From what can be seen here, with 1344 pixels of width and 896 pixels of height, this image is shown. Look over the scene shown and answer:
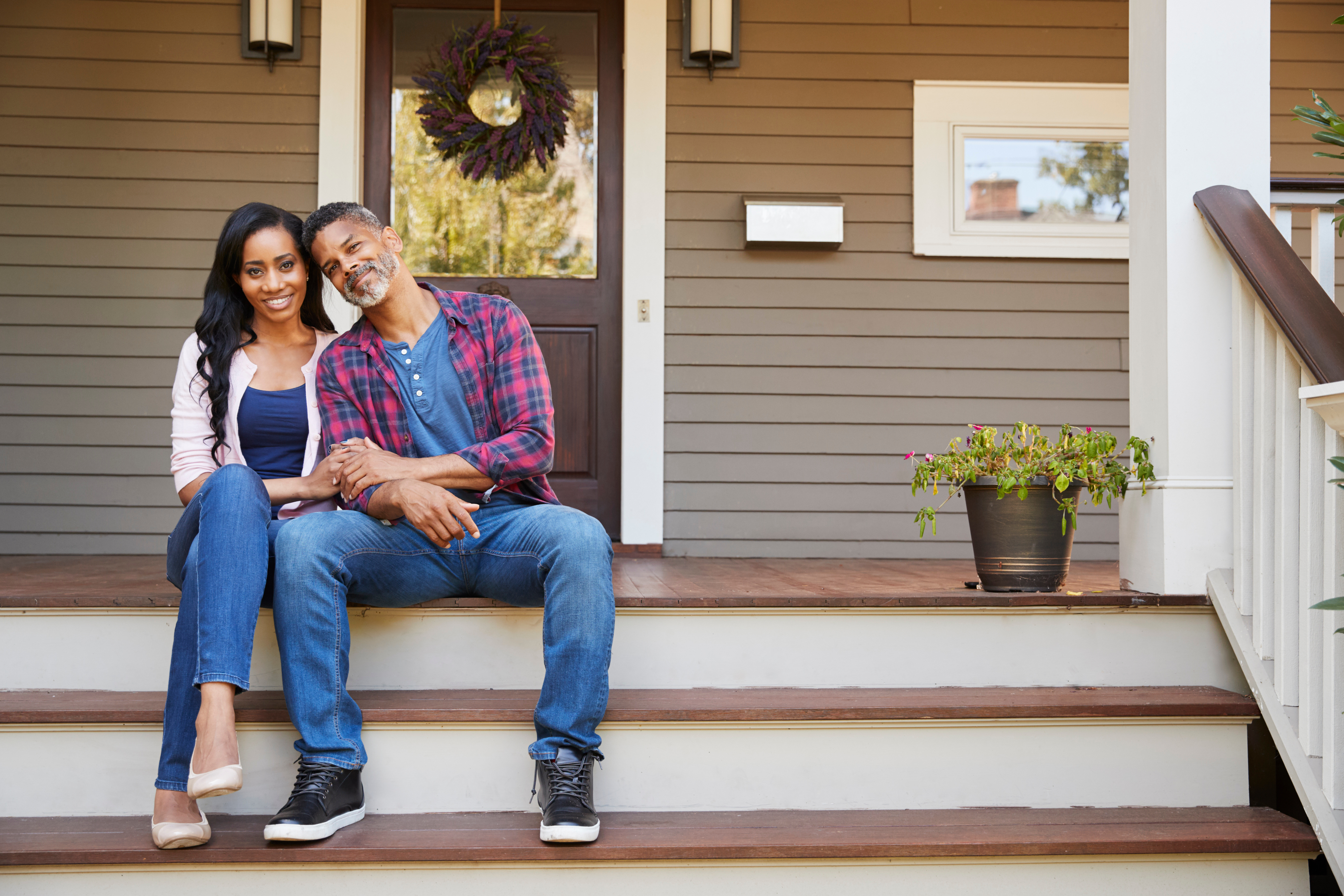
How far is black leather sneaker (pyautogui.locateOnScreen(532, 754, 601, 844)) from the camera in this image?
167cm

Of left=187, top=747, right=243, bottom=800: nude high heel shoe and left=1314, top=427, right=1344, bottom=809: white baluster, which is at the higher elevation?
left=1314, top=427, right=1344, bottom=809: white baluster

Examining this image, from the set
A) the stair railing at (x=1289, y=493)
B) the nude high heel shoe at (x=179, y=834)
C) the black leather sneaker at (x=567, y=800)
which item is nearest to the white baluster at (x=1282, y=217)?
the stair railing at (x=1289, y=493)

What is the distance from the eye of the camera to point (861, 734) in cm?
193

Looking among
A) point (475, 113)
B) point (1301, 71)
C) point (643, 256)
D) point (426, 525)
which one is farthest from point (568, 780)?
point (1301, 71)

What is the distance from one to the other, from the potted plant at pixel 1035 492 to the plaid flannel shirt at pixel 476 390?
0.91m

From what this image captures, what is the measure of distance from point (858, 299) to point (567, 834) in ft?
8.22

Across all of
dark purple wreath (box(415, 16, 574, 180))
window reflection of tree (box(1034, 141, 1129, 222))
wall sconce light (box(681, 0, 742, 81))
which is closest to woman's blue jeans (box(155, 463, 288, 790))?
dark purple wreath (box(415, 16, 574, 180))

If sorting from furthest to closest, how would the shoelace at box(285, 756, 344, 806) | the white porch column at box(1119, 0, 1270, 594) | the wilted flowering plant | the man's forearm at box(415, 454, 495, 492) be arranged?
the wilted flowering plant, the white porch column at box(1119, 0, 1270, 594), the man's forearm at box(415, 454, 495, 492), the shoelace at box(285, 756, 344, 806)

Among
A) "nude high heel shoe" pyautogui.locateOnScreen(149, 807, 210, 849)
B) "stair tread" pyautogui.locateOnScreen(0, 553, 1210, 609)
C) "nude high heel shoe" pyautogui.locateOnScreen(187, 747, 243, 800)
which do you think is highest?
"stair tread" pyautogui.locateOnScreen(0, 553, 1210, 609)

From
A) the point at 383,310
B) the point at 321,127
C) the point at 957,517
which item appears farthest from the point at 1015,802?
the point at 321,127

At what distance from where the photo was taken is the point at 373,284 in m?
2.04

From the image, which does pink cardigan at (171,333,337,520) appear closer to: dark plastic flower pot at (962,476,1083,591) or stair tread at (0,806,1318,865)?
stair tread at (0,806,1318,865)

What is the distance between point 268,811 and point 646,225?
2383mm

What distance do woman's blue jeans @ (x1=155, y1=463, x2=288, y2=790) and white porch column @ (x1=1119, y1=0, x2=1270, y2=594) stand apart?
71.5 inches
